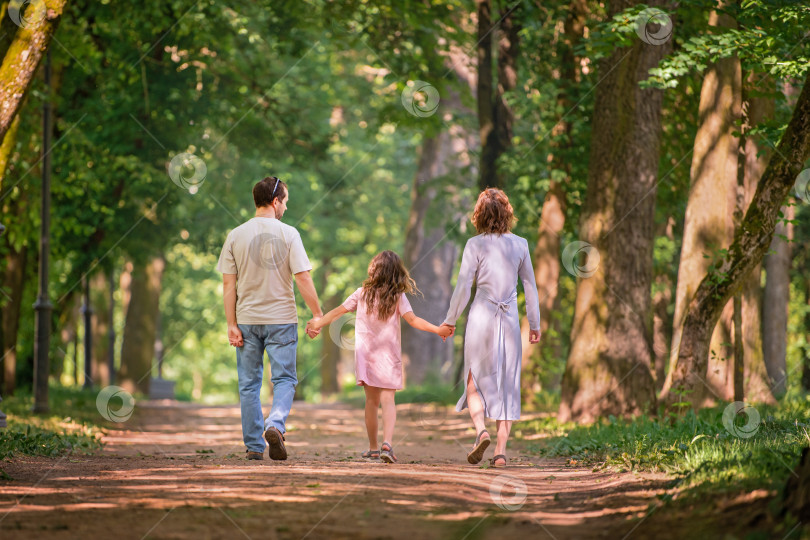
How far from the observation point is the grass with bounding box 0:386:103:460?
9109 mm

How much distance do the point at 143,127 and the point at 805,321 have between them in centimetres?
1930

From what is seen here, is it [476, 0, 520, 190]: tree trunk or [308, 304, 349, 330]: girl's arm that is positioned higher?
[476, 0, 520, 190]: tree trunk

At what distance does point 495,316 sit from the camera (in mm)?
8156

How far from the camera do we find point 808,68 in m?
9.68

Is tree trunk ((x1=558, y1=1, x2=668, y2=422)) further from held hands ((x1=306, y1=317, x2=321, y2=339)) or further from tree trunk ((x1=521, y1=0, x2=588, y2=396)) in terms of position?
held hands ((x1=306, y1=317, x2=321, y2=339))

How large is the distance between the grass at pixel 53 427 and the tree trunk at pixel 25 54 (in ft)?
9.41

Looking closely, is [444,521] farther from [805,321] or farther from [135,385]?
[805,321]

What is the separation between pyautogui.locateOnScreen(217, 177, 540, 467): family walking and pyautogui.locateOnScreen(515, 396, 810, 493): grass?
115cm

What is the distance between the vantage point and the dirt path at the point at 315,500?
486 cm

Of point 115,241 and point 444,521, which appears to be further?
point 115,241

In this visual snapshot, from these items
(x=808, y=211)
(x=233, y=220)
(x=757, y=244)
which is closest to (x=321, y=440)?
(x=757, y=244)

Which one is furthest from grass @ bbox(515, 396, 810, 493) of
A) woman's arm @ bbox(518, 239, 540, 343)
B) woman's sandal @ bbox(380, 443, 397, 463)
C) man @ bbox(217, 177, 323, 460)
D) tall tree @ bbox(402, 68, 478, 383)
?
tall tree @ bbox(402, 68, 478, 383)

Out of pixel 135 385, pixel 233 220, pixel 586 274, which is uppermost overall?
pixel 233 220

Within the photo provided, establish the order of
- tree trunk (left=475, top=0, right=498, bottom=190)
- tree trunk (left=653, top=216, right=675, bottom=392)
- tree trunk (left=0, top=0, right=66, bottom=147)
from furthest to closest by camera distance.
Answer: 1. tree trunk (left=653, top=216, right=675, bottom=392)
2. tree trunk (left=475, top=0, right=498, bottom=190)
3. tree trunk (left=0, top=0, right=66, bottom=147)
